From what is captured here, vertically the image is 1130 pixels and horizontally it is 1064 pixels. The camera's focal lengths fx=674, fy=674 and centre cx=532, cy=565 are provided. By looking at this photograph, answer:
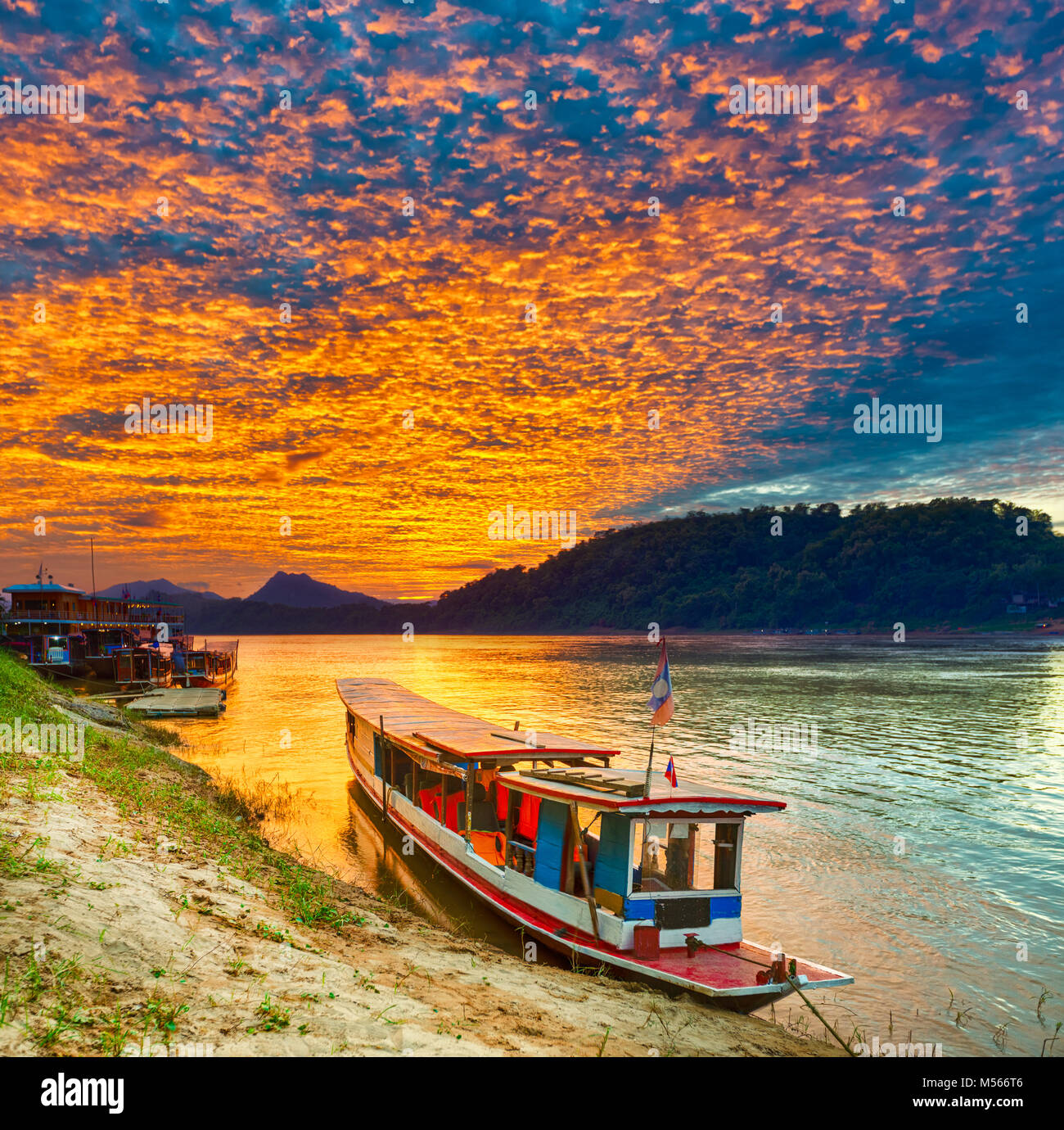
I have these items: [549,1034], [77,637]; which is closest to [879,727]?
[549,1034]

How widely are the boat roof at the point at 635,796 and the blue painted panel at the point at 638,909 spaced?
1440 millimetres

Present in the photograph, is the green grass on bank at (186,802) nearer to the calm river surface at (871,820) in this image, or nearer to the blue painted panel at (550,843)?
the calm river surface at (871,820)

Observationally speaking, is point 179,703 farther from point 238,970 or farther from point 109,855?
point 238,970

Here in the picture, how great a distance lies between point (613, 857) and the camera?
11438mm

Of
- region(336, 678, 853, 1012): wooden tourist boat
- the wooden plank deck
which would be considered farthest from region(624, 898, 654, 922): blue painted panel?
the wooden plank deck

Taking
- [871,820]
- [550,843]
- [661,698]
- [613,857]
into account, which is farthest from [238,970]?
[871,820]

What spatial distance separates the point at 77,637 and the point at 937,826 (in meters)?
66.0

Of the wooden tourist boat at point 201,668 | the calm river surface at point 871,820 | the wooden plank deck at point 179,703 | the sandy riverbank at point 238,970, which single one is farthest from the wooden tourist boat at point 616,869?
the wooden tourist boat at point 201,668

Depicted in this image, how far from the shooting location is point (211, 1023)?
20.2ft

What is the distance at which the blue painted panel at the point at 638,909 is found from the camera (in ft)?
36.2

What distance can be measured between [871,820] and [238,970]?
20.8 meters

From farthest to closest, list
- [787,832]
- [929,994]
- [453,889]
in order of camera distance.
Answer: [787,832] < [453,889] < [929,994]
